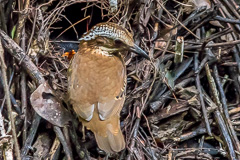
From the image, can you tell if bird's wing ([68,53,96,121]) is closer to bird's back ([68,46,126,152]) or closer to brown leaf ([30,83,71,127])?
bird's back ([68,46,126,152])

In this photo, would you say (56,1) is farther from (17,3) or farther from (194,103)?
(194,103)

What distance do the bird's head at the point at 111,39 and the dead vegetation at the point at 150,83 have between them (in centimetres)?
29

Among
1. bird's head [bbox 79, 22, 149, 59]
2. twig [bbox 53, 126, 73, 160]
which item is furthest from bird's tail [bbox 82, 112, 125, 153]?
bird's head [bbox 79, 22, 149, 59]

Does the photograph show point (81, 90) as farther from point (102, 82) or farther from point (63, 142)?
point (63, 142)

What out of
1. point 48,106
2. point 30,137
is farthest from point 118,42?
point 30,137

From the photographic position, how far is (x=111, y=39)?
3301 millimetres

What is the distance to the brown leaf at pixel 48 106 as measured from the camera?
315 cm

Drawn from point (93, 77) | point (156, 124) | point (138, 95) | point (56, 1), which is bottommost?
point (156, 124)

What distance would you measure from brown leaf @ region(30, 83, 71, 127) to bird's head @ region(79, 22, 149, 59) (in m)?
0.55

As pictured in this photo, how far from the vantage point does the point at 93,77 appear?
316cm

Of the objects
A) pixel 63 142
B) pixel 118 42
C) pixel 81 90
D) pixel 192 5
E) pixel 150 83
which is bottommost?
pixel 63 142

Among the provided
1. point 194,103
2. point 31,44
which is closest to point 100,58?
point 31,44

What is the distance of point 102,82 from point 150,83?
0.52m

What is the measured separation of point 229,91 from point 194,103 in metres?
0.59
